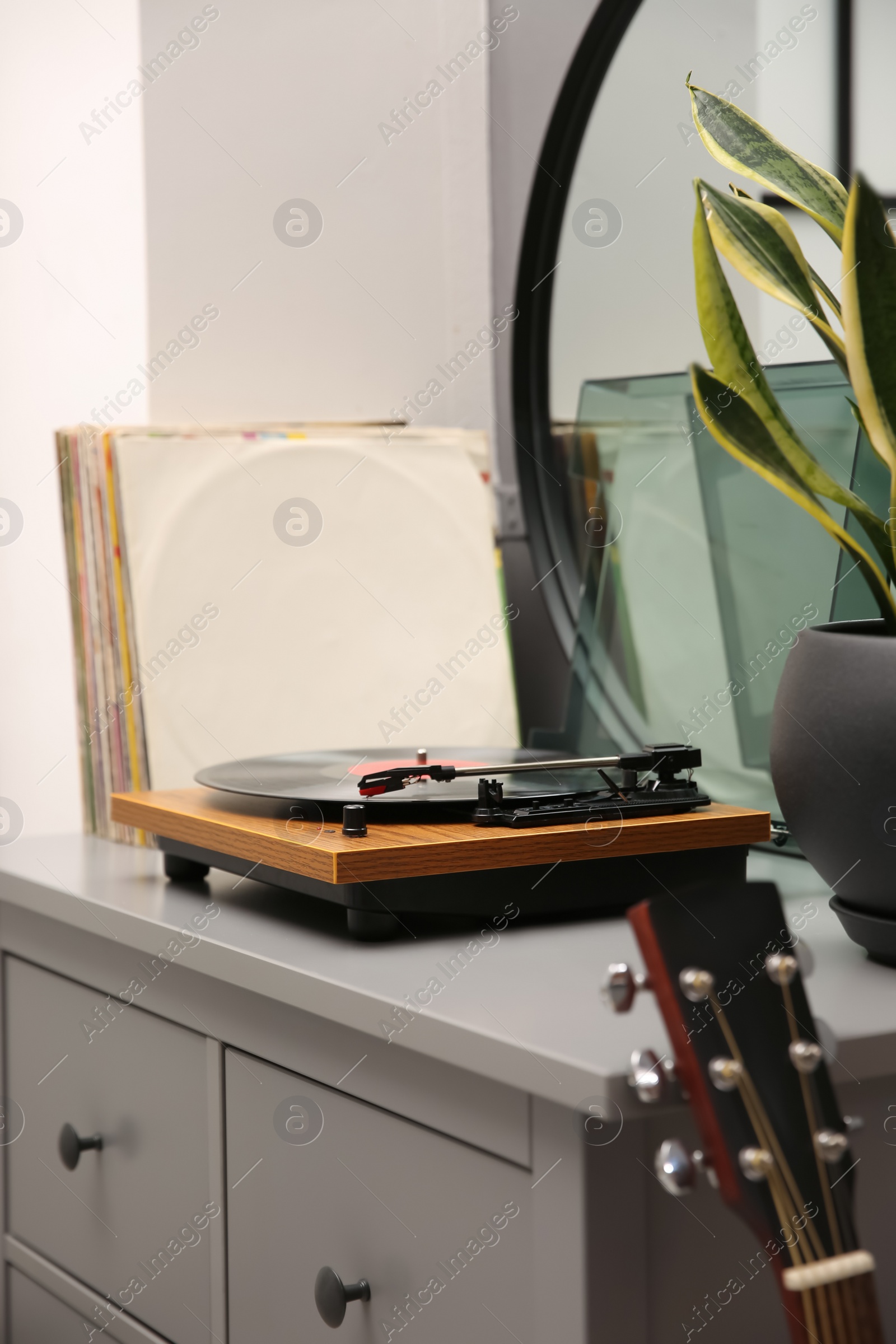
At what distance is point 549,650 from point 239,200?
2.10ft

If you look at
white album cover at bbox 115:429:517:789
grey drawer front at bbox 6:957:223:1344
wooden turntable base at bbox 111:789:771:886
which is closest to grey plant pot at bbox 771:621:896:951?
wooden turntable base at bbox 111:789:771:886

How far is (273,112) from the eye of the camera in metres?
1.52

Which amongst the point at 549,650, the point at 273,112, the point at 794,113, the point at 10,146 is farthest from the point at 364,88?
the point at 549,650

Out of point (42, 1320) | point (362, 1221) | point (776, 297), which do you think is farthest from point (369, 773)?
point (42, 1320)

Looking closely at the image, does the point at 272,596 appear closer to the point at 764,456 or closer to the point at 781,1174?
the point at 764,456

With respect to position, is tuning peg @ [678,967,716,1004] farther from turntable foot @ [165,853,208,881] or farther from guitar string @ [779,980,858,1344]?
turntable foot @ [165,853,208,881]

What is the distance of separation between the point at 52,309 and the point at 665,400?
2.38ft

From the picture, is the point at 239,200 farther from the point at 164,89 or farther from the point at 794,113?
the point at 794,113

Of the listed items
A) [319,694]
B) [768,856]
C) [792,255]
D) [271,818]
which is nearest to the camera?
[792,255]

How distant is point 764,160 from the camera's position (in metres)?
0.85

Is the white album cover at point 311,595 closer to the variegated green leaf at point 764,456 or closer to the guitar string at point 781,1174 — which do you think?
the variegated green leaf at point 764,456

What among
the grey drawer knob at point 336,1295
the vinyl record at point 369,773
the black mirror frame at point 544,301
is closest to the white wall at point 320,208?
the black mirror frame at point 544,301

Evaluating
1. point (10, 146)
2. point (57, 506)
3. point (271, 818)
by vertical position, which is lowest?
point (271, 818)

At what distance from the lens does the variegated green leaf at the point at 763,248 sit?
0.84m
